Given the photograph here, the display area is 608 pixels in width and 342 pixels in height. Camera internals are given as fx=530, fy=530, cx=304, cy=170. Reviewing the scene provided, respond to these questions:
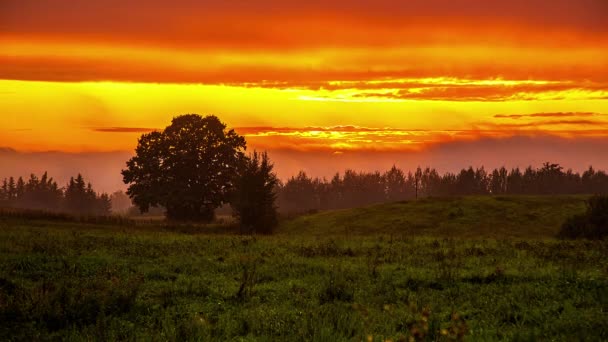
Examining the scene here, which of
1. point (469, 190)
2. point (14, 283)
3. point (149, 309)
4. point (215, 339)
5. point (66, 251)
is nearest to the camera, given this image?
point (215, 339)

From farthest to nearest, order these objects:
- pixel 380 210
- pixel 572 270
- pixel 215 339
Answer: pixel 380 210 → pixel 572 270 → pixel 215 339

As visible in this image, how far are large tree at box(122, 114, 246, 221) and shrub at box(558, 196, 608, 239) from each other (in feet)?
149

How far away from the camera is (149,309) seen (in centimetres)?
1521

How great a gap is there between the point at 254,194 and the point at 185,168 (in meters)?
22.5

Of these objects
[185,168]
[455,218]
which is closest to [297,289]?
[455,218]

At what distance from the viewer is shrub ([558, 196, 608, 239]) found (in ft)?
145

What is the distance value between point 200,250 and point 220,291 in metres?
11.7

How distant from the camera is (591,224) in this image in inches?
1783

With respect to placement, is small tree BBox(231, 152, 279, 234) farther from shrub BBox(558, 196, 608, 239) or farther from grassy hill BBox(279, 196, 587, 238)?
shrub BBox(558, 196, 608, 239)

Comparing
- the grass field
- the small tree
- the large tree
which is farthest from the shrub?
the large tree

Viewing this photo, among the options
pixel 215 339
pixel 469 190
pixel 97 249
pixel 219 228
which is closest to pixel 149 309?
pixel 215 339

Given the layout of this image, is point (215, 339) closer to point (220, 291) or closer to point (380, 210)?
point (220, 291)

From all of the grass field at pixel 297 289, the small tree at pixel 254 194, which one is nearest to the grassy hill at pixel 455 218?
the small tree at pixel 254 194

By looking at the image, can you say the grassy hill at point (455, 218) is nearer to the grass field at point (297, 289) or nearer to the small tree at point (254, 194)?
the small tree at point (254, 194)
